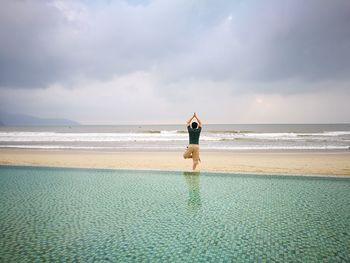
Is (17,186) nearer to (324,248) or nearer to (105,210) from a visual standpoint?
(105,210)

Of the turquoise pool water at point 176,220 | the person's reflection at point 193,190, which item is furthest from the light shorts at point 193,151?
the turquoise pool water at point 176,220

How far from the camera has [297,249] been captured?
3.48m

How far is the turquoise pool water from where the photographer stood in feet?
11.2

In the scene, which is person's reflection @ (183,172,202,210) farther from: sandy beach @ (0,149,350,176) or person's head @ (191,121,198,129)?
sandy beach @ (0,149,350,176)

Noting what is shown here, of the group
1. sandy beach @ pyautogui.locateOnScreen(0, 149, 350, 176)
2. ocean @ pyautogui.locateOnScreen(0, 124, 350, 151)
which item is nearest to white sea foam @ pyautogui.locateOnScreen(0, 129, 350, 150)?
ocean @ pyautogui.locateOnScreen(0, 124, 350, 151)

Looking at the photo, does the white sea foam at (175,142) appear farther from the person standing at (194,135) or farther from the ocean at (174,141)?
the person standing at (194,135)

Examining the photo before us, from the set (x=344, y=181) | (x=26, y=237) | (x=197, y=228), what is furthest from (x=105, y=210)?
(x=344, y=181)

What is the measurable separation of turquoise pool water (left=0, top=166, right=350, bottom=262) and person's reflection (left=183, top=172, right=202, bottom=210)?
0.02 metres

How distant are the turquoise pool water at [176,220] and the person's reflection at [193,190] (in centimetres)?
2

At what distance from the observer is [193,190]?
698 cm

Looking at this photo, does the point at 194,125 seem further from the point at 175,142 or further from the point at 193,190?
the point at 175,142

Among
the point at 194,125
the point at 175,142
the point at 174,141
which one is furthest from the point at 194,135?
the point at 174,141

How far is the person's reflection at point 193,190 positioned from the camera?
5.70m

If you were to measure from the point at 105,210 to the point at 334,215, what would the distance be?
4511mm
